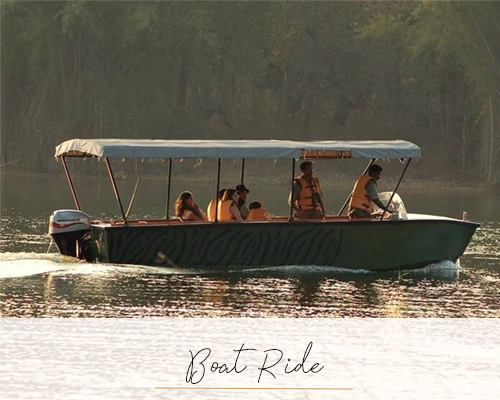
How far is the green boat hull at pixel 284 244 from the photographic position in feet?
69.3

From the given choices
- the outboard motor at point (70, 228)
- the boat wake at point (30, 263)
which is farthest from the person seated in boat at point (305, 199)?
the boat wake at point (30, 263)

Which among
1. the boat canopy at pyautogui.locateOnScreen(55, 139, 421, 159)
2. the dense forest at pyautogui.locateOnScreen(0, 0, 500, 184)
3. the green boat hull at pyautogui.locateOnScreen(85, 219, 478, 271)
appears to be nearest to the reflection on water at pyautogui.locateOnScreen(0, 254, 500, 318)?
the green boat hull at pyautogui.locateOnScreen(85, 219, 478, 271)

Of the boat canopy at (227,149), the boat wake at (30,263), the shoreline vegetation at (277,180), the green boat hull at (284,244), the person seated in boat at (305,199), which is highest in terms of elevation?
the boat canopy at (227,149)

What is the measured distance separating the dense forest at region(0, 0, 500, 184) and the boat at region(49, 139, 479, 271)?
31170 mm

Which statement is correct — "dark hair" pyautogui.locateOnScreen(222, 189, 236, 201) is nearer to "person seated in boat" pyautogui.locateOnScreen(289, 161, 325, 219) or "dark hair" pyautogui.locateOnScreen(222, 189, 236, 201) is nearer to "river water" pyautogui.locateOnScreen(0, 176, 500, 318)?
"person seated in boat" pyautogui.locateOnScreen(289, 161, 325, 219)

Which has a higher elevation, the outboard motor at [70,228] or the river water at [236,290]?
the outboard motor at [70,228]

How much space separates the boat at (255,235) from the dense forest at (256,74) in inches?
1227

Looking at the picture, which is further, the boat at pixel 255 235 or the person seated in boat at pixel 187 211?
the person seated in boat at pixel 187 211

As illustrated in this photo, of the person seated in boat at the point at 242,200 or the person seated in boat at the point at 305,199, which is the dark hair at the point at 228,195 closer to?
the person seated in boat at the point at 242,200

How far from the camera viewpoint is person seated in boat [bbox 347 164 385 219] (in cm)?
2212

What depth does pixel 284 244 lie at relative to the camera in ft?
70.8

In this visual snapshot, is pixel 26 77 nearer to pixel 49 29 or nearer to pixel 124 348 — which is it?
pixel 49 29

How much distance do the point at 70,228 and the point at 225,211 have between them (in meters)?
2.23

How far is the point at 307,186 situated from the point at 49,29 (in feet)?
112
